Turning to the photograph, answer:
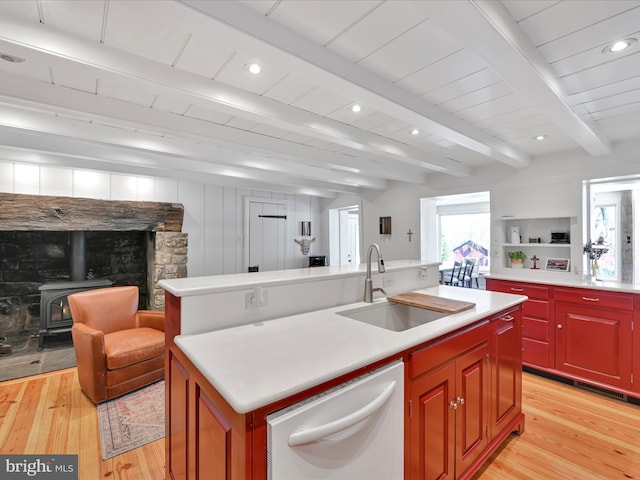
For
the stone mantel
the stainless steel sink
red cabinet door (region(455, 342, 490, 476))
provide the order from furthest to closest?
the stone mantel, the stainless steel sink, red cabinet door (region(455, 342, 490, 476))

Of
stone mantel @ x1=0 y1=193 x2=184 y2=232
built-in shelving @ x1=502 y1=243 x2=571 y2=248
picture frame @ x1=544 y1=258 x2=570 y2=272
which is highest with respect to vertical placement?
stone mantel @ x1=0 y1=193 x2=184 y2=232

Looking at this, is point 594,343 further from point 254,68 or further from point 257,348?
point 254,68

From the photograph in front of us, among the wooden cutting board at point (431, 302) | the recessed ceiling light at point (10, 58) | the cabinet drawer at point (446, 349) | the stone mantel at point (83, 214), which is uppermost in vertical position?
the recessed ceiling light at point (10, 58)

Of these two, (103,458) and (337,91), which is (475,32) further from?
(103,458)

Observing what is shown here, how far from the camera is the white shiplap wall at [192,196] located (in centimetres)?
356

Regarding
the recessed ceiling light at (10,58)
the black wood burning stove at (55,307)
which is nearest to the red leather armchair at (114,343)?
the black wood burning stove at (55,307)

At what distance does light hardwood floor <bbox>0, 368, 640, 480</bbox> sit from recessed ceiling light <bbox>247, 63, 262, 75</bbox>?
7.83ft

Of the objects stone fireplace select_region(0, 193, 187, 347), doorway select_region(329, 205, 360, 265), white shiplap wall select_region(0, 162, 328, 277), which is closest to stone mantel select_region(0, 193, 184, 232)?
stone fireplace select_region(0, 193, 187, 347)

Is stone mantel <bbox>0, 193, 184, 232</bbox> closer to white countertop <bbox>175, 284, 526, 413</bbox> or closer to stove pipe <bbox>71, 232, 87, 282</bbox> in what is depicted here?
stove pipe <bbox>71, 232, 87, 282</bbox>

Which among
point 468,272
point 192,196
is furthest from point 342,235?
point 192,196

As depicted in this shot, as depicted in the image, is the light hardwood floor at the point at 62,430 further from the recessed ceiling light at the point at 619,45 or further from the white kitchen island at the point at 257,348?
the recessed ceiling light at the point at 619,45

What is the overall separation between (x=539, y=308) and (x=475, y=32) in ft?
9.71

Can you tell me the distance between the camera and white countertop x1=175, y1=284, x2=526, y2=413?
973 millimetres

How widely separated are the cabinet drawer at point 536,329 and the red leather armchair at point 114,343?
3647 mm
